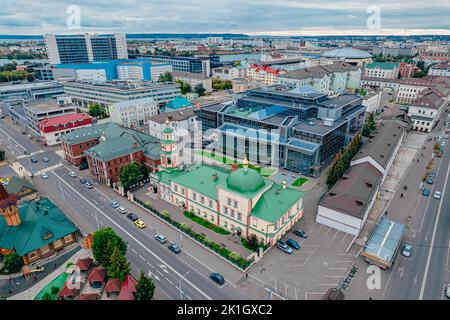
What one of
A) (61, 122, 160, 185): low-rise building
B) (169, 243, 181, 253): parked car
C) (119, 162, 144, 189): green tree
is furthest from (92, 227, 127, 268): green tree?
(61, 122, 160, 185): low-rise building

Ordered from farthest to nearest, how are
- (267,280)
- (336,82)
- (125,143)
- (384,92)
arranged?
(384,92) → (336,82) → (125,143) → (267,280)

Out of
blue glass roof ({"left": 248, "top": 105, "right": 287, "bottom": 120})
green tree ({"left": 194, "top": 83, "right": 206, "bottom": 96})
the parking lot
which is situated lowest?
the parking lot

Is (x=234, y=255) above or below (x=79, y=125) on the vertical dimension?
below

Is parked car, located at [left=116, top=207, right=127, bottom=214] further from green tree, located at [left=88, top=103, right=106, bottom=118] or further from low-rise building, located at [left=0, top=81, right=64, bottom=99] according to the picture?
low-rise building, located at [left=0, top=81, right=64, bottom=99]

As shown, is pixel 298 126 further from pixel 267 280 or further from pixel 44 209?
pixel 44 209

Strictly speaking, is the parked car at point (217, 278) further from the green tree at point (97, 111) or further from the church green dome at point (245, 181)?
the green tree at point (97, 111)

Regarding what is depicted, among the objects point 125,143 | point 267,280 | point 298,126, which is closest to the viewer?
point 267,280

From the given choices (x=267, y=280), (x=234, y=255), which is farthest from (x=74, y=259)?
(x=267, y=280)

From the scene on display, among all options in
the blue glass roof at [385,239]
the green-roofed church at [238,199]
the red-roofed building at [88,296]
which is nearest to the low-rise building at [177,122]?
the green-roofed church at [238,199]
